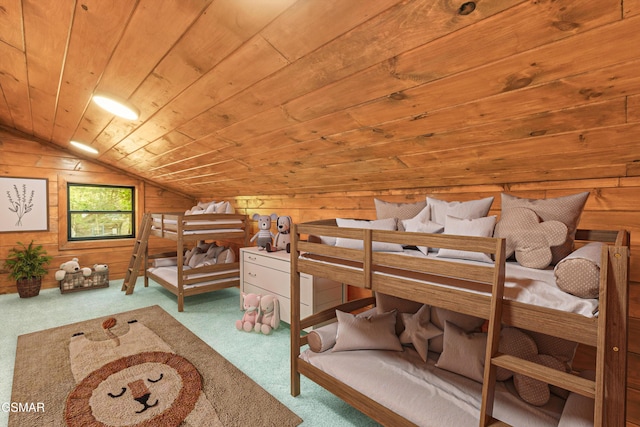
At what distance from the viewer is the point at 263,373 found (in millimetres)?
2111

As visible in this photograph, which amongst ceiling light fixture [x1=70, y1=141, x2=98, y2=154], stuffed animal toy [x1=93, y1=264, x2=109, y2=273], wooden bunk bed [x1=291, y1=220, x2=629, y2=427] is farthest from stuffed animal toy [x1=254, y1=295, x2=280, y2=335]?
ceiling light fixture [x1=70, y1=141, x2=98, y2=154]

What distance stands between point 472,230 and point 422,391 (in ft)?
2.75

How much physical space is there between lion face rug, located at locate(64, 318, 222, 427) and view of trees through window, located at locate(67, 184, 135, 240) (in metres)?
2.57

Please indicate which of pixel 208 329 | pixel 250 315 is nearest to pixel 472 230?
pixel 250 315

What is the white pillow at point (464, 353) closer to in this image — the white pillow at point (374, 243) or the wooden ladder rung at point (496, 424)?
the wooden ladder rung at point (496, 424)

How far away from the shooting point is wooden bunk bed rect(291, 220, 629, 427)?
89 centimetres

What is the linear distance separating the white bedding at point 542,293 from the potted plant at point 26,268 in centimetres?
512

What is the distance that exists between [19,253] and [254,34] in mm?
4587

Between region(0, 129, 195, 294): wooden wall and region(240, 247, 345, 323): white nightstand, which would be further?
region(0, 129, 195, 294): wooden wall

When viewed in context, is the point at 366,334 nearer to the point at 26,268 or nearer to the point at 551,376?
the point at 551,376

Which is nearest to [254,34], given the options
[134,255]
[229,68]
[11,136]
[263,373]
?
[229,68]

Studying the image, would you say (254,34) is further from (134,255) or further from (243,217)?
(134,255)

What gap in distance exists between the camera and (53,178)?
420 cm

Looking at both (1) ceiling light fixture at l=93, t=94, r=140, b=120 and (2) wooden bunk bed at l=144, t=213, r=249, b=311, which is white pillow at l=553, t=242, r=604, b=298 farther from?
(2) wooden bunk bed at l=144, t=213, r=249, b=311
